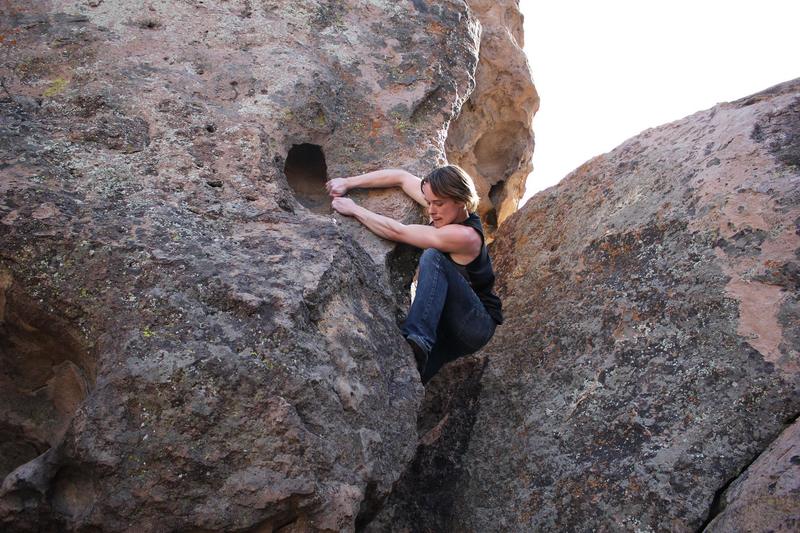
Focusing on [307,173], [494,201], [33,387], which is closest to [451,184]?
[307,173]

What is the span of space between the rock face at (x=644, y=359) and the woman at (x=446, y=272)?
1.54ft

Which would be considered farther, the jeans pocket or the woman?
the jeans pocket

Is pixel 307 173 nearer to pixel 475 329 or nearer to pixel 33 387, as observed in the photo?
pixel 475 329

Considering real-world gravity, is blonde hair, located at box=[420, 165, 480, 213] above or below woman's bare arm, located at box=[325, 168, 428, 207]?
above

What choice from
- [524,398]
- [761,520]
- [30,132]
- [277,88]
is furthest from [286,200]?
[761,520]

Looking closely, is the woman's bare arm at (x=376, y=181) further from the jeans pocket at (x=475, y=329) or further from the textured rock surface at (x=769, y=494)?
the textured rock surface at (x=769, y=494)

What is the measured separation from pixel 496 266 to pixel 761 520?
2.94 metres

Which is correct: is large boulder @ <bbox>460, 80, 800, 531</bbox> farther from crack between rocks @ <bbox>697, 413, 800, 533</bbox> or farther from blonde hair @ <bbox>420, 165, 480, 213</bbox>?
blonde hair @ <bbox>420, 165, 480, 213</bbox>

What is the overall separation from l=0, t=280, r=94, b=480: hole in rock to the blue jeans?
5.64 ft

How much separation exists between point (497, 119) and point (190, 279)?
4.62 metres

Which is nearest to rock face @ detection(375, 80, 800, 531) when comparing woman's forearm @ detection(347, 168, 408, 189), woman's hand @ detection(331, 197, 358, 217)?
woman's forearm @ detection(347, 168, 408, 189)

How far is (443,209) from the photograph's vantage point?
462 centimetres

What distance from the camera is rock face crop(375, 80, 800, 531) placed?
3949 mm

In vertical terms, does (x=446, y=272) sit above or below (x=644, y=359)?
below
